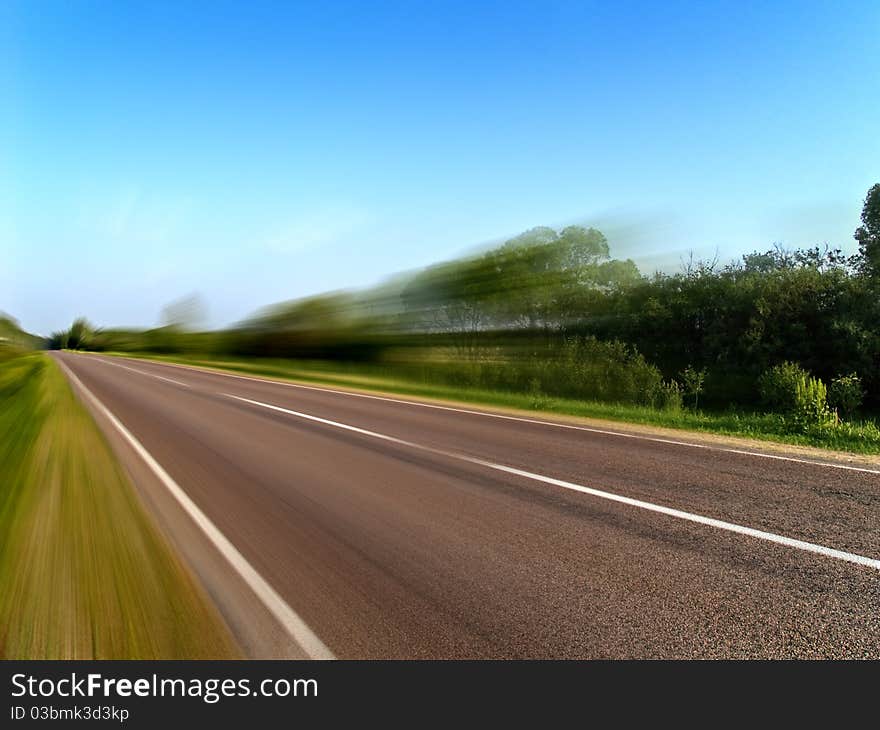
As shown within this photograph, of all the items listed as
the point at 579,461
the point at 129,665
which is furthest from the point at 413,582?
the point at 579,461

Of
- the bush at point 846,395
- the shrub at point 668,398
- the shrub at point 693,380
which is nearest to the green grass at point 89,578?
the shrub at point 668,398

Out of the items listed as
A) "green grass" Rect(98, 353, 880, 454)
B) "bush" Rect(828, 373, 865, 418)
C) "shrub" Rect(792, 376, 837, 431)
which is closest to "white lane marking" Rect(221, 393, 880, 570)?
"green grass" Rect(98, 353, 880, 454)

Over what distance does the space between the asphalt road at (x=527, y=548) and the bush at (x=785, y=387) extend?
528 cm

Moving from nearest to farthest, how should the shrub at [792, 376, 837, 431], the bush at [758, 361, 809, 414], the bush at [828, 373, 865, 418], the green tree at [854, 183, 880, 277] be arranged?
the shrub at [792, 376, 837, 431] < the bush at [758, 361, 809, 414] < the bush at [828, 373, 865, 418] < the green tree at [854, 183, 880, 277]

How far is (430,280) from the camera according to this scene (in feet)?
76.9

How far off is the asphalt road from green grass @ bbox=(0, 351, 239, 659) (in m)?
0.23

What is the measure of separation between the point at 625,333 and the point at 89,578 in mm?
28673

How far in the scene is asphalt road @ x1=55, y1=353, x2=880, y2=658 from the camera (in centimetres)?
262

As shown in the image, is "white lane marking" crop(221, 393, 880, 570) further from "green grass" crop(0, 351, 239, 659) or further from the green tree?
the green tree

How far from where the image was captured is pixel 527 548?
3799 mm

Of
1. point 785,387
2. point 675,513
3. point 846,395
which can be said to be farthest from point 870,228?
point 675,513

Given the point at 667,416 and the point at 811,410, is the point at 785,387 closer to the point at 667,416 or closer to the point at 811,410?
the point at 811,410

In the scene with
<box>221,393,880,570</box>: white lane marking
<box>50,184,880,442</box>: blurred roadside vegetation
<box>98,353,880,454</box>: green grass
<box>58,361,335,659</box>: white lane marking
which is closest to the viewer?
<box>58,361,335,659</box>: white lane marking

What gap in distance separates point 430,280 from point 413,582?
2099 cm
